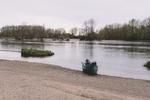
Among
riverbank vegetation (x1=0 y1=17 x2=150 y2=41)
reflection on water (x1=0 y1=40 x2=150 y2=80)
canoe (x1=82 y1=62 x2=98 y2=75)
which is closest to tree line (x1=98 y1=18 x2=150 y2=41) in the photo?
riverbank vegetation (x1=0 y1=17 x2=150 y2=41)

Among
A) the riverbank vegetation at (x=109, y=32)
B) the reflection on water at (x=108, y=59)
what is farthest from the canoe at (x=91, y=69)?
the riverbank vegetation at (x=109, y=32)

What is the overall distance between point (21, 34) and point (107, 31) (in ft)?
208

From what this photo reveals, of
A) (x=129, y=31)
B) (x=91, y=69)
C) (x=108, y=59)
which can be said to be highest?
(x=129, y=31)

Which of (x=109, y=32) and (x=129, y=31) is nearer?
(x=129, y=31)

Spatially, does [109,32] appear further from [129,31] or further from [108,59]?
[108,59]

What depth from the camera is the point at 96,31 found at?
18812cm

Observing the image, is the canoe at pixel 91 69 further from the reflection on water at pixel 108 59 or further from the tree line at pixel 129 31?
the tree line at pixel 129 31

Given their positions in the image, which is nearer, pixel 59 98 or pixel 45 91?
pixel 59 98

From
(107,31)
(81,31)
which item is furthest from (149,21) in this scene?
(81,31)

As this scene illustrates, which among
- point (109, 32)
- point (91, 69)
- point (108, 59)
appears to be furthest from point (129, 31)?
point (91, 69)

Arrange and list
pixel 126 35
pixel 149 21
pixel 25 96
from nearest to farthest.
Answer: pixel 25 96, pixel 149 21, pixel 126 35

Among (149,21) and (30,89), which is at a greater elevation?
(149,21)

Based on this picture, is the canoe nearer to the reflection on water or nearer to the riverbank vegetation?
the reflection on water

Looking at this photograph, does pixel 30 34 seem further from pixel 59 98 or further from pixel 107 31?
pixel 59 98
